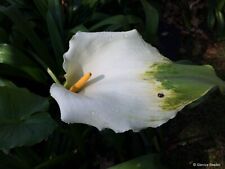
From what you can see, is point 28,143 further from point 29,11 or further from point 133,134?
point 29,11

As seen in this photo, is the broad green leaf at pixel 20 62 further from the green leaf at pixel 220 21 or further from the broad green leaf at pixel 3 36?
the green leaf at pixel 220 21

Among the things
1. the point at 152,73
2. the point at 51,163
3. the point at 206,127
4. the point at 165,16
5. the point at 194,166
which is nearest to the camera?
the point at 152,73

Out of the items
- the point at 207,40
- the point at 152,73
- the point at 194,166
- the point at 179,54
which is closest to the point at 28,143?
the point at 152,73

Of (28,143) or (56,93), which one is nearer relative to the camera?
(56,93)

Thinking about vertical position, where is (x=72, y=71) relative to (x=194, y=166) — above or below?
above

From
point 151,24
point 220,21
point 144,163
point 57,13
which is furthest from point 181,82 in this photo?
point 220,21

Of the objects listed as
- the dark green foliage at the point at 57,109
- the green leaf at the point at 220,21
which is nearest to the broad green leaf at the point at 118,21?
the dark green foliage at the point at 57,109

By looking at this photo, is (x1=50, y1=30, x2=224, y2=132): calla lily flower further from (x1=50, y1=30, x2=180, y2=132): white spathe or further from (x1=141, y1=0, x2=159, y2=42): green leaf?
(x1=141, y1=0, x2=159, y2=42): green leaf
